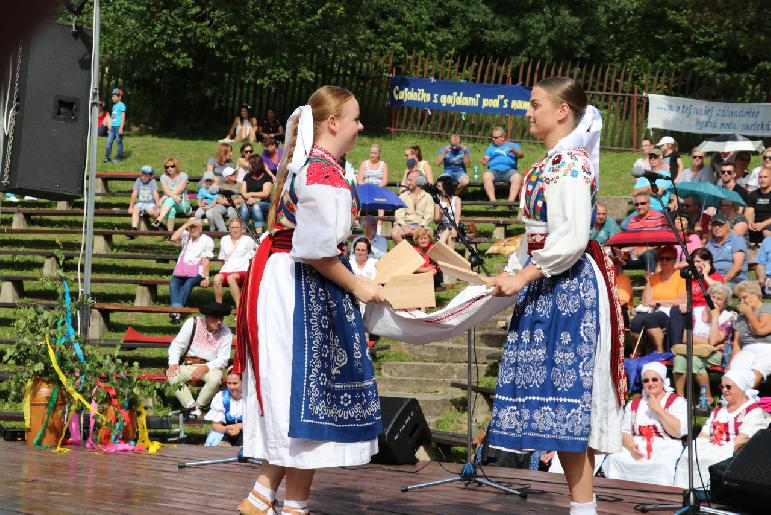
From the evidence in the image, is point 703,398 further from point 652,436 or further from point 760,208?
point 760,208

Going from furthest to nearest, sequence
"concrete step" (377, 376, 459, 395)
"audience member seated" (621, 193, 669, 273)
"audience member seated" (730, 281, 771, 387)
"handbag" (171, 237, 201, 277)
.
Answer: "handbag" (171, 237, 201, 277), "audience member seated" (621, 193, 669, 273), "concrete step" (377, 376, 459, 395), "audience member seated" (730, 281, 771, 387)

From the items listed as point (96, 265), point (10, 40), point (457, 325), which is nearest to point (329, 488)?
point (457, 325)

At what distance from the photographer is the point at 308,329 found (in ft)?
11.4

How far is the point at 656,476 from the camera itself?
6527 mm

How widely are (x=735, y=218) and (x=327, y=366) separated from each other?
8033 millimetres

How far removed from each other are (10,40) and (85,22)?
24.6 m

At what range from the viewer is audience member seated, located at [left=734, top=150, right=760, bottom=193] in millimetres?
11930

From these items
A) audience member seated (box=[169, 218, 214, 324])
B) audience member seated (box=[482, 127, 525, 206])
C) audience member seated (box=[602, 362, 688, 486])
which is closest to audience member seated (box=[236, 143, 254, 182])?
audience member seated (box=[169, 218, 214, 324])

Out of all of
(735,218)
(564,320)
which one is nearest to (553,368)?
(564,320)

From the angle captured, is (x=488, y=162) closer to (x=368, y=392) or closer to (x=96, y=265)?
(x=96, y=265)

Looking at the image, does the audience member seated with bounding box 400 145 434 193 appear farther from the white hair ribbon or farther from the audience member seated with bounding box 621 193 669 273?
the white hair ribbon

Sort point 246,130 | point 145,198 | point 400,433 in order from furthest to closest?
point 246,130 < point 145,198 < point 400,433

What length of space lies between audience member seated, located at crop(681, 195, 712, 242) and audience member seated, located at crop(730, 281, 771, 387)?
2.78 m

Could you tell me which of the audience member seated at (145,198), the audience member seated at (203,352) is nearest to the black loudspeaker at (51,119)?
the audience member seated at (203,352)
